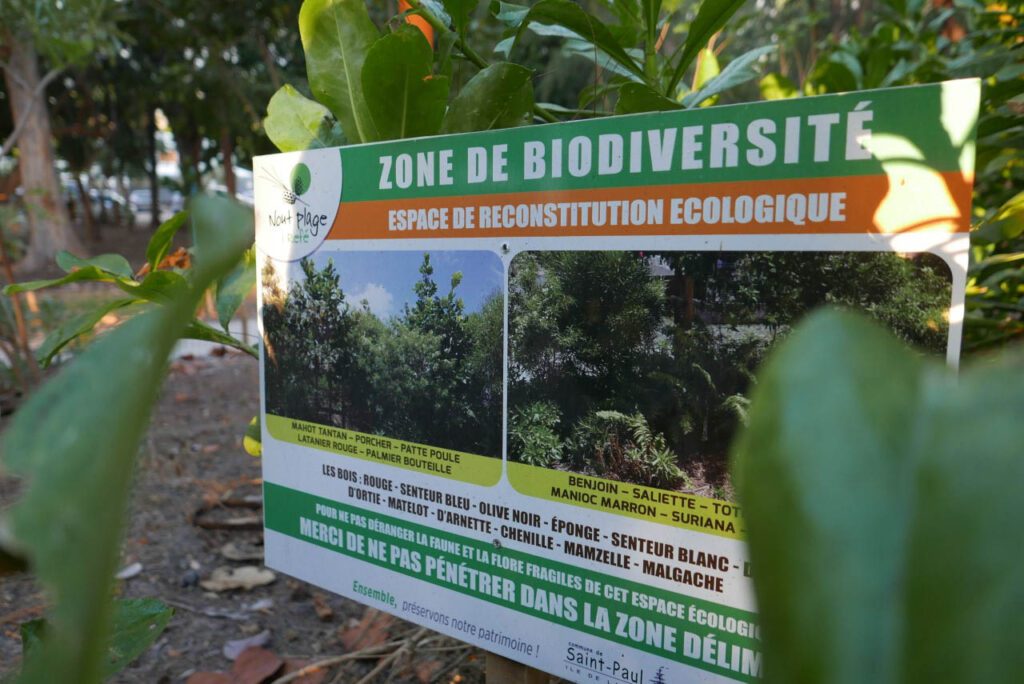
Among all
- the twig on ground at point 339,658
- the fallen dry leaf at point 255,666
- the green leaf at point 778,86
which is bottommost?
the fallen dry leaf at point 255,666

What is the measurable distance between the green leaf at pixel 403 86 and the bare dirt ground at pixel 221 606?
470mm

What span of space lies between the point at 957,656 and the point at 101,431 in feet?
0.81

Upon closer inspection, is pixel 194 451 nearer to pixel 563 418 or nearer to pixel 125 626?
pixel 125 626

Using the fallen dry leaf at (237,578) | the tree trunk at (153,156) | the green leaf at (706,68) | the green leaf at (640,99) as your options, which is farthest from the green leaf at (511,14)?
the tree trunk at (153,156)

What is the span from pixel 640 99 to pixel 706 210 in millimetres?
250

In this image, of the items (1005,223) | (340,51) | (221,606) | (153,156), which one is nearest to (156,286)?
(340,51)

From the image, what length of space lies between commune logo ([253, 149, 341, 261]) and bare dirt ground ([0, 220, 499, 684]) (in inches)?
10.7

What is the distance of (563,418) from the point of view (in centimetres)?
76

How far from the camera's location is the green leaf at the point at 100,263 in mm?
942

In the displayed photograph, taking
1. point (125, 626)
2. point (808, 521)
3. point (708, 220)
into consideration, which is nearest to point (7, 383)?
point (125, 626)

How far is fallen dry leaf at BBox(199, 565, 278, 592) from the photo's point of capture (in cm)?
155

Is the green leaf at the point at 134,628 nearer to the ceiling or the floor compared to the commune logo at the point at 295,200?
nearer to the floor

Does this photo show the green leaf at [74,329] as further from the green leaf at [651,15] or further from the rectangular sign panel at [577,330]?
the green leaf at [651,15]

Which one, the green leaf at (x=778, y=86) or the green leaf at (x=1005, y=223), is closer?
the green leaf at (x=1005, y=223)
